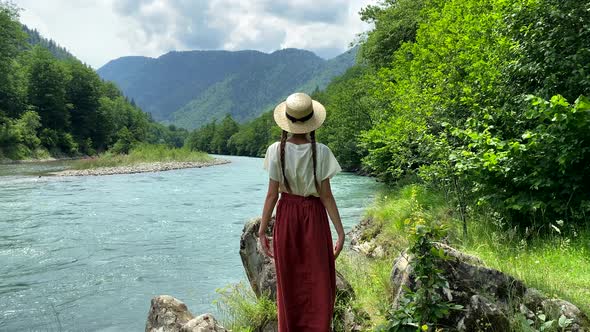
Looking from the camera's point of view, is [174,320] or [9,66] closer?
[174,320]

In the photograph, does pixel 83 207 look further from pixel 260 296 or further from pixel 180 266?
pixel 260 296

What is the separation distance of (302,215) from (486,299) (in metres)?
1.84

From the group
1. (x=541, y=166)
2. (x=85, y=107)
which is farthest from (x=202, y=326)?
(x=85, y=107)

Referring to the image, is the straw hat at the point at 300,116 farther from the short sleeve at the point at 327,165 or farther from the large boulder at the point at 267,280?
the large boulder at the point at 267,280

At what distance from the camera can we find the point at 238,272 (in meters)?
10.6

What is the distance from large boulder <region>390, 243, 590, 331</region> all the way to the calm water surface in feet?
17.7

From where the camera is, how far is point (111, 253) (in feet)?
41.4

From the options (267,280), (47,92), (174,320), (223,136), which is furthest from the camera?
(223,136)

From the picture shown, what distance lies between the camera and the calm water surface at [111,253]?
330 inches

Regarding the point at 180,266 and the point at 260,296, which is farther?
the point at 180,266

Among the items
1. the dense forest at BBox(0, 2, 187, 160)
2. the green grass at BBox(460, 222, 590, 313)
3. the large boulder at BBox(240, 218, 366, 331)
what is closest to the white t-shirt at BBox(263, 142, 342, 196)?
the large boulder at BBox(240, 218, 366, 331)

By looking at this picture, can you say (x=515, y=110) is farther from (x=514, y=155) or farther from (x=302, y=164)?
(x=302, y=164)

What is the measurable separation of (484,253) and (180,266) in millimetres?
7681

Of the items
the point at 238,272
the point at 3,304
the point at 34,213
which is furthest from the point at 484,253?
the point at 34,213
